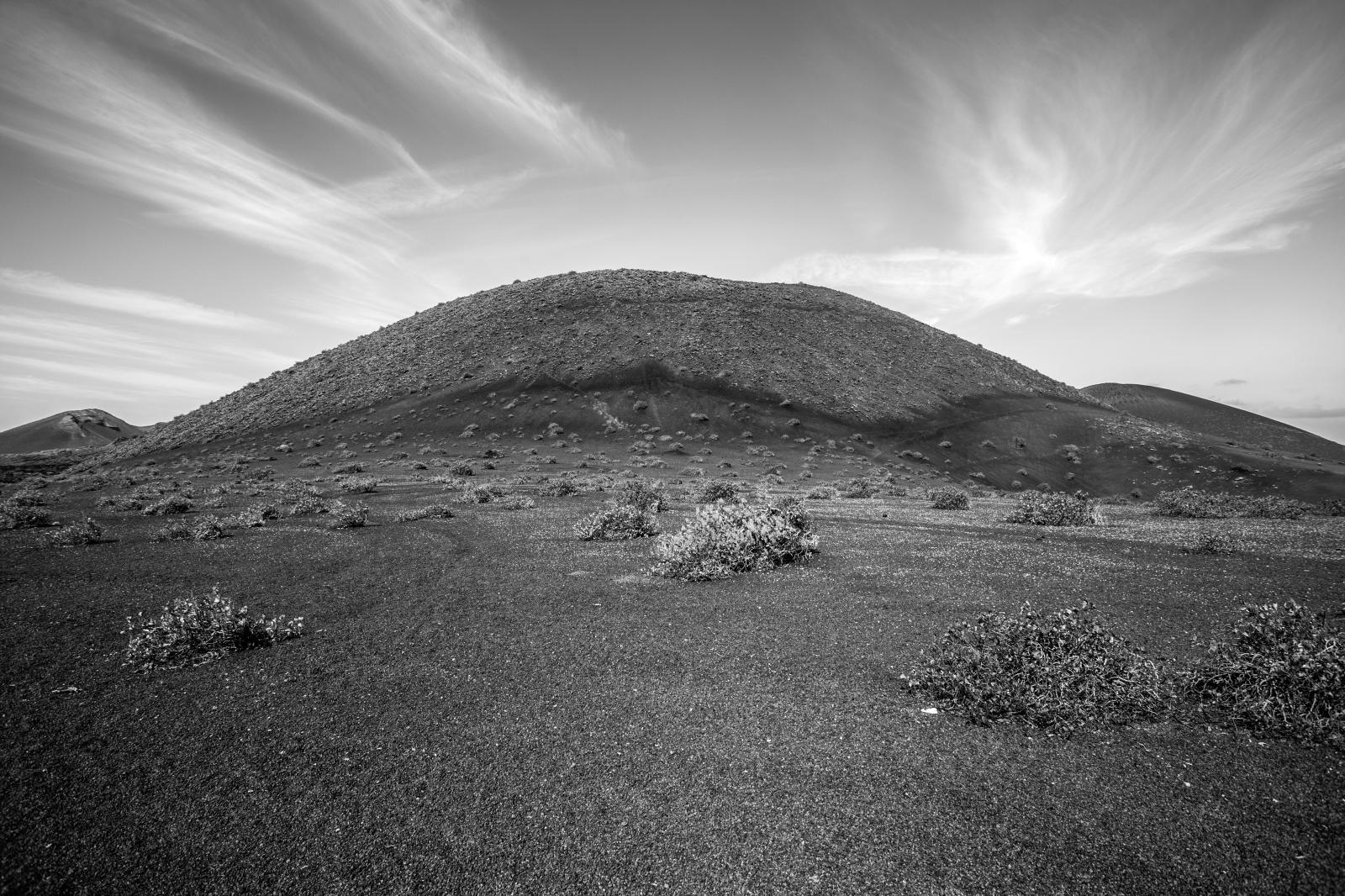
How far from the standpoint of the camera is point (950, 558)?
12859 mm

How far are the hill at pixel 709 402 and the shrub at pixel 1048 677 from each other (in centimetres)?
3669

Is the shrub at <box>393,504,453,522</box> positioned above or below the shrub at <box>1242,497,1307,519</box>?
below

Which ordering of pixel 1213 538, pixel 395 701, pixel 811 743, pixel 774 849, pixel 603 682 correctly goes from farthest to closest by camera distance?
pixel 1213 538 < pixel 603 682 < pixel 395 701 < pixel 811 743 < pixel 774 849

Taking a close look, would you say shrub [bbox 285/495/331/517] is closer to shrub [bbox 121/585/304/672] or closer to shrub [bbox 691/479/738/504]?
shrub [bbox 121/585/304/672]

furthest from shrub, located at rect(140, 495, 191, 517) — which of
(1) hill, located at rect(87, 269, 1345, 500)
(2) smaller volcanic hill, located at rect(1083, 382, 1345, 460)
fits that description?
(2) smaller volcanic hill, located at rect(1083, 382, 1345, 460)

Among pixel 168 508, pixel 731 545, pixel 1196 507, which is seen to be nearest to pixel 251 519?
pixel 168 508

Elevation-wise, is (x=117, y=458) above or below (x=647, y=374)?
below

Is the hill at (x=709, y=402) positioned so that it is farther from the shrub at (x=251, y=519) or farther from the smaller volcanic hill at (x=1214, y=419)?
the shrub at (x=251, y=519)

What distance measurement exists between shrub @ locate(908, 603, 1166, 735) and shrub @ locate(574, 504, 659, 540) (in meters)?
11.3

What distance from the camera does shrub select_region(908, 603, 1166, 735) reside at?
5.57 meters

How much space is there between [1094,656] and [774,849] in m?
4.21

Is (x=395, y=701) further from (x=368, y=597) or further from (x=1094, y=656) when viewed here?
(x=1094, y=656)

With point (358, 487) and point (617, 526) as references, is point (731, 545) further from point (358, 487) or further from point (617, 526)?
point (358, 487)


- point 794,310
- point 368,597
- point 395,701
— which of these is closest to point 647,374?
point 794,310
